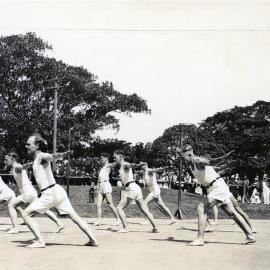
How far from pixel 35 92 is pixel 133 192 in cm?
3481

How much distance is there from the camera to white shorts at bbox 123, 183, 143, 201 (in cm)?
1366

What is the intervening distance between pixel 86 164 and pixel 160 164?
18.2m

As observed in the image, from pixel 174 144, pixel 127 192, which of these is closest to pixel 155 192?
pixel 127 192

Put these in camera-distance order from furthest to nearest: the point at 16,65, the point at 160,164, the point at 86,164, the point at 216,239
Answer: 1. the point at 160,164
2. the point at 86,164
3. the point at 16,65
4. the point at 216,239

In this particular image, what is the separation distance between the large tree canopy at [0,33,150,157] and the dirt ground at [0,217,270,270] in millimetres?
33749

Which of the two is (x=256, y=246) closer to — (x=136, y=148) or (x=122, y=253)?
(x=122, y=253)

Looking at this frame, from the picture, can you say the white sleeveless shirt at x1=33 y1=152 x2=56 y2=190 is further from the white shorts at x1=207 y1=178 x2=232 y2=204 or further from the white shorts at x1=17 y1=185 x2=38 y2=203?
the white shorts at x1=207 y1=178 x2=232 y2=204

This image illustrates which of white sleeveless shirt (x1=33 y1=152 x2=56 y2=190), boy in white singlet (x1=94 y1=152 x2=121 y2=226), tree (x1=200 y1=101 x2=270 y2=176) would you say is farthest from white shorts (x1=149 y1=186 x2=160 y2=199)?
tree (x1=200 y1=101 x2=270 y2=176)

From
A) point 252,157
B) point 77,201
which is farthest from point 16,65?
point 252,157

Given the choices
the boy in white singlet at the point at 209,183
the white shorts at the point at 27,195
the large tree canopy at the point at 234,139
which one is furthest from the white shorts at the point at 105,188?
the large tree canopy at the point at 234,139

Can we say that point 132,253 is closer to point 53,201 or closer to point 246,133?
point 53,201

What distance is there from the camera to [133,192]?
13773 millimetres

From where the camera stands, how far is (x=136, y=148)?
69.3 meters

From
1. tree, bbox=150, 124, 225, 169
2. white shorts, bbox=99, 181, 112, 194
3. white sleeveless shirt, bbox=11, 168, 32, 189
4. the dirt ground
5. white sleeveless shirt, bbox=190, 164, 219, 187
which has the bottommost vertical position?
the dirt ground
